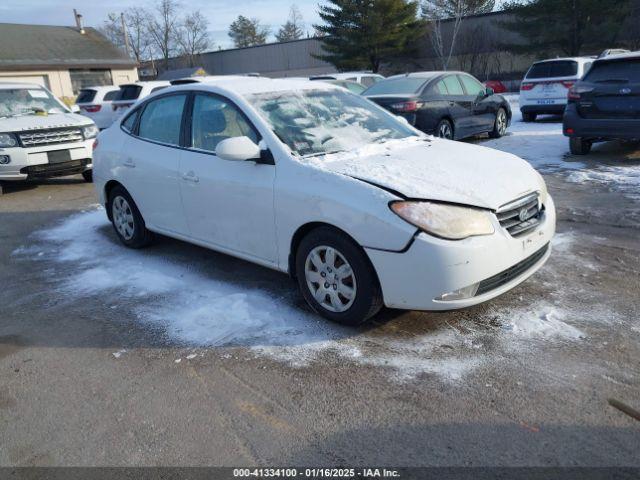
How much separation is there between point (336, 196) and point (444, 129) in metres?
7.53

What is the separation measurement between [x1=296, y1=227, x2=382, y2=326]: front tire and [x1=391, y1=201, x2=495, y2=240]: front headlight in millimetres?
406

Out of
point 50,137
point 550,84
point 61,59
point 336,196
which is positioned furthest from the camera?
point 61,59

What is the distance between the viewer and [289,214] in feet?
12.5

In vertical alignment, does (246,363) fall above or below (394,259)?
below

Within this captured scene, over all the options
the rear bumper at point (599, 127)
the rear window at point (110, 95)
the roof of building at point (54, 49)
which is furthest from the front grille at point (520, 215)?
the roof of building at point (54, 49)

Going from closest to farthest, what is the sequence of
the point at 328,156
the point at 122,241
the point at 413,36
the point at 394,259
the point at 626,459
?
the point at 626,459 < the point at 394,259 < the point at 328,156 < the point at 122,241 < the point at 413,36

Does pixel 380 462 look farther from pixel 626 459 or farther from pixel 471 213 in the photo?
pixel 471 213

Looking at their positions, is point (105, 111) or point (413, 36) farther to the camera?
point (413, 36)

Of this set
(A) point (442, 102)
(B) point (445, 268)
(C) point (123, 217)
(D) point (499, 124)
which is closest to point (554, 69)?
(D) point (499, 124)

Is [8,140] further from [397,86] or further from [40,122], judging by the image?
[397,86]

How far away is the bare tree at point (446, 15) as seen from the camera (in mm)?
37562

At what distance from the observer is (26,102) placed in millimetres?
10008

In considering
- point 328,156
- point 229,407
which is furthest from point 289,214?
point 229,407

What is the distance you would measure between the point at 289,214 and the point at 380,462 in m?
1.85
